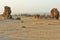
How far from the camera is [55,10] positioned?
55.7 m

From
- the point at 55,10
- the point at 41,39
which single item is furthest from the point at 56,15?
the point at 41,39

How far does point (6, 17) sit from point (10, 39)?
40852 millimetres

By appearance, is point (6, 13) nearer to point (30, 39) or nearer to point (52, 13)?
point (52, 13)

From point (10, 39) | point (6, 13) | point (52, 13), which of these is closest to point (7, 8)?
point (6, 13)

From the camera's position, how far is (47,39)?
14438 millimetres

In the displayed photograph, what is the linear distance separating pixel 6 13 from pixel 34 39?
42.0 meters

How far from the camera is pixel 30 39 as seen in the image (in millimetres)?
14664

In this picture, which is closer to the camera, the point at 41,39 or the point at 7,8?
the point at 41,39

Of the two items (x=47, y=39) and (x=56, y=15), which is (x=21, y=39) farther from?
(x=56, y=15)

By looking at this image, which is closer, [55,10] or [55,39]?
[55,39]

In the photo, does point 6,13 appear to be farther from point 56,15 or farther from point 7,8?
point 56,15

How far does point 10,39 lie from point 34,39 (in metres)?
1.57

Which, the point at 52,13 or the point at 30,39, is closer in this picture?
the point at 30,39

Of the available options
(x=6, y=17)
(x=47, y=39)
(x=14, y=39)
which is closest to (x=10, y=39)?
(x=14, y=39)
